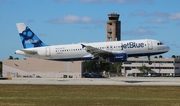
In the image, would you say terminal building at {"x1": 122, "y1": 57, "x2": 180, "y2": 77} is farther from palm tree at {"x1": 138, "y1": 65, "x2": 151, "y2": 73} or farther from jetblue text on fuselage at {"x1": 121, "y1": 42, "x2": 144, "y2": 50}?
jetblue text on fuselage at {"x1": 121, "y1": 42, "x2": 144, "y2": 50}

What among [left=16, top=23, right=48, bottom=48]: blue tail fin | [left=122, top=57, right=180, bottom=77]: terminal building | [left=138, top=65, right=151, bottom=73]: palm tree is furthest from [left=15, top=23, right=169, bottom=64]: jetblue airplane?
[left=122, top=57, right=180, bottom=77]: terminal building

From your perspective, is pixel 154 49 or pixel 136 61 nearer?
pixel 154 49

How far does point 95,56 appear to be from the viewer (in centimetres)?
7488

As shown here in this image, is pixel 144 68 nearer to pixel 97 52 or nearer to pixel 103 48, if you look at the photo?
pixel 103 48

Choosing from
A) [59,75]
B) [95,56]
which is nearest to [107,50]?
[95,56]

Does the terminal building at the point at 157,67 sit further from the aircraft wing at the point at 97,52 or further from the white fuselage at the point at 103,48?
the aircraft wing at the point at 97,52

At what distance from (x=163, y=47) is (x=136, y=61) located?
113 meters

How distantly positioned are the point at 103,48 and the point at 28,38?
14358mm

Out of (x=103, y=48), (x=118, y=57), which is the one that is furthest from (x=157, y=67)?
(x=118, y=57)

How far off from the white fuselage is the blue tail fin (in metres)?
1.51

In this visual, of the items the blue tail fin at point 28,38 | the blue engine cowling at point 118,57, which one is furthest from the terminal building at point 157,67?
the blue engine cowling at point 118,57

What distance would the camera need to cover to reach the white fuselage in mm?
71312

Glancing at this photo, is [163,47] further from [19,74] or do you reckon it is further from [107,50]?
[19,74]

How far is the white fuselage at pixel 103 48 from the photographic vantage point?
71.3 m
